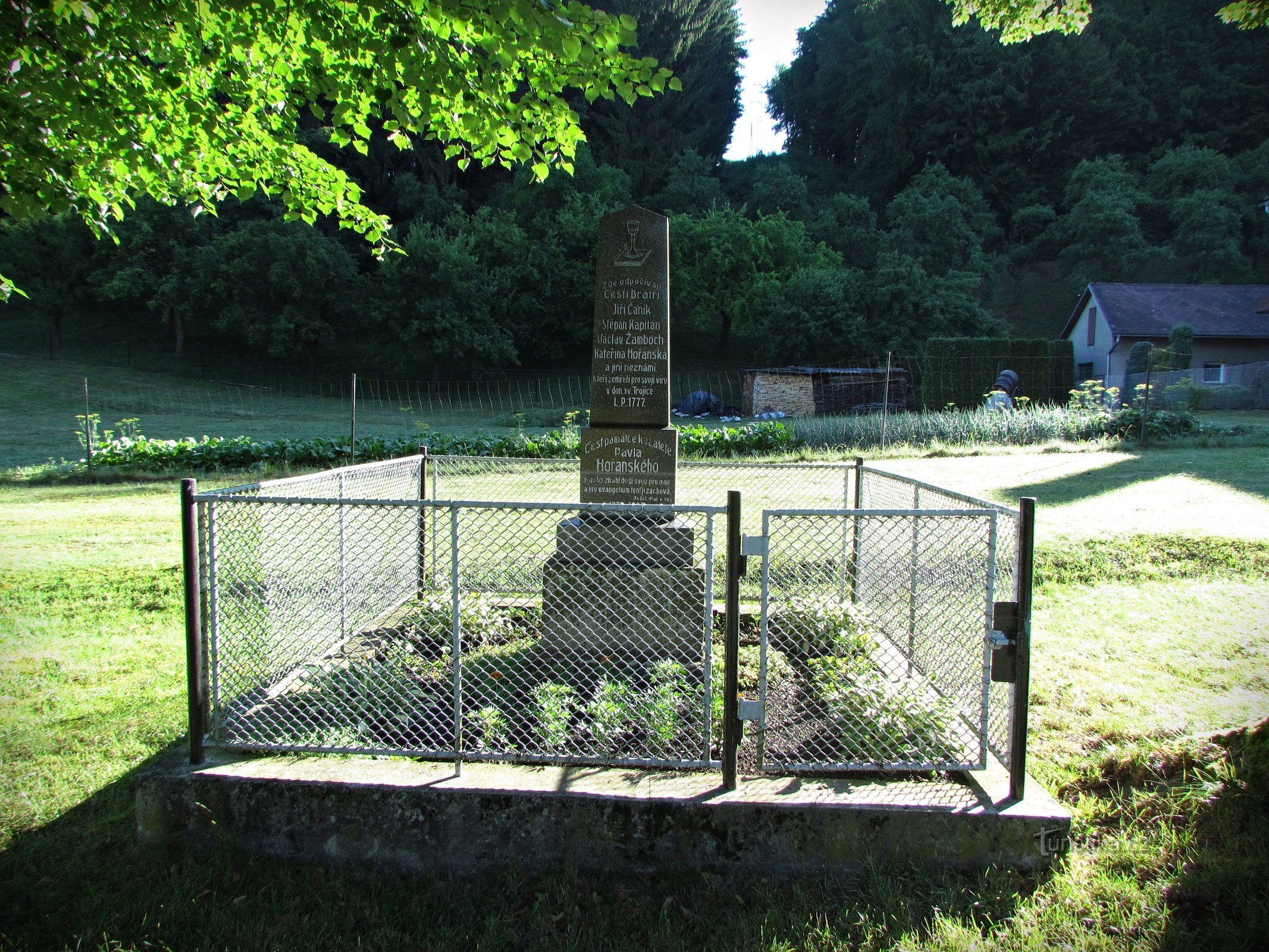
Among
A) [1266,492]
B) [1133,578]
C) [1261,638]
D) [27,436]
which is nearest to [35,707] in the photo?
[1261,638]

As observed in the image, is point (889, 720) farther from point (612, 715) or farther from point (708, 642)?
point (612, 715)

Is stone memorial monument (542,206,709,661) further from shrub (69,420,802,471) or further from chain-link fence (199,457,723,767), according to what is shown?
shrub (69,420,802,471)

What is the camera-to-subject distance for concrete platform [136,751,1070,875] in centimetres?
304

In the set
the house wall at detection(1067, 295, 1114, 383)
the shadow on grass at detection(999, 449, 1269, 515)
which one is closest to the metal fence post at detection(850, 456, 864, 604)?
the shadow on grass at detection(999, 449, 1269, 515)

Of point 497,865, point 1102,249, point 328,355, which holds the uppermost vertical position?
point 1102,249

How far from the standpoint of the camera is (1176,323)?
3138cm

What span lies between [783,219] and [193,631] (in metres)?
41.9

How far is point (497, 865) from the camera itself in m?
3.12

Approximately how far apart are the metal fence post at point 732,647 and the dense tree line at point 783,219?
92.5 feet

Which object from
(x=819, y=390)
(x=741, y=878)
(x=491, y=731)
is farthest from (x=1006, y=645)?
(x=819, y=390)

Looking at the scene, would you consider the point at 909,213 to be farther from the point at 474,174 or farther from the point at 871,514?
the point at 871,514

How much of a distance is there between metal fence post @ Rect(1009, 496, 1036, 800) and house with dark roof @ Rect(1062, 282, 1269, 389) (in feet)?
99.4

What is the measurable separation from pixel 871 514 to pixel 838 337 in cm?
3355

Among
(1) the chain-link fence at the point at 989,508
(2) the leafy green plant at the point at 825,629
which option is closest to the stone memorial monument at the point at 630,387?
(2) the leafy green plant at the point at 825,629
